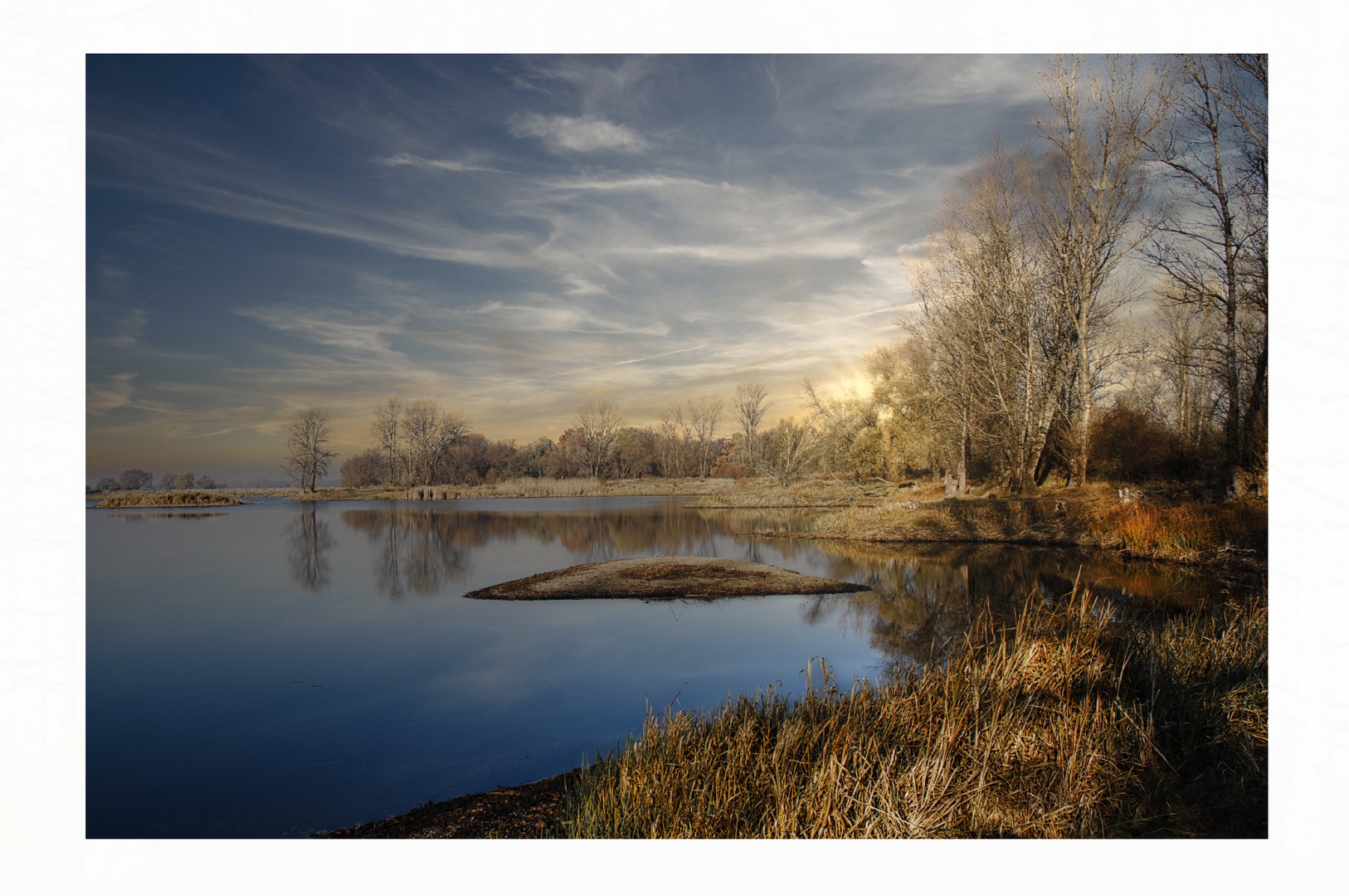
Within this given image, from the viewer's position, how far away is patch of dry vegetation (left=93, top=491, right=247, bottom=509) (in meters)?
8.88

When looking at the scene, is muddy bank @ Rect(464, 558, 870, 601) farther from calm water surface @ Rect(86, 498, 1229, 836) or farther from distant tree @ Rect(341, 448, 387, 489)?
distant tree @ Rect(341, 448, 387, 489)

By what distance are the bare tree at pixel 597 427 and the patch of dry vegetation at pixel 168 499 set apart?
7915 millimetres

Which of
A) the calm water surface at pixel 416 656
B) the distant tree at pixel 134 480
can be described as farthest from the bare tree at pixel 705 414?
the distant tree at pixel 134 480

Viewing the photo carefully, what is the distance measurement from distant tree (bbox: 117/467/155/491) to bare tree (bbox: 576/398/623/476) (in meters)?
7.96

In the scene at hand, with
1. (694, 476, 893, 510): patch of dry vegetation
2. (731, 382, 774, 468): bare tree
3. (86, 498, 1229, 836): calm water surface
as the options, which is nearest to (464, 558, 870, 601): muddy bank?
(86, 498, 1229, 836): calm water surface

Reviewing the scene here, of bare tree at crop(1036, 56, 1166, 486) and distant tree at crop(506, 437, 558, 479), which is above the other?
bare tree at crop(1036, 56, 1166, 486)

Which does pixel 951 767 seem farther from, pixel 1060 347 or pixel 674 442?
pixel 674 442

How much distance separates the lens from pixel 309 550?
1286 centimetres

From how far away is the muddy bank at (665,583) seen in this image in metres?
7.86

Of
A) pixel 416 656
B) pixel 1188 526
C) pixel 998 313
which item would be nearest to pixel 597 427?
pixel 998 313

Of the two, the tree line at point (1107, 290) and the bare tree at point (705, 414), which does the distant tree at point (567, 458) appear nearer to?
the bare tree at point (705, 414)

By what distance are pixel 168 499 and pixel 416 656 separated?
12.8 m
